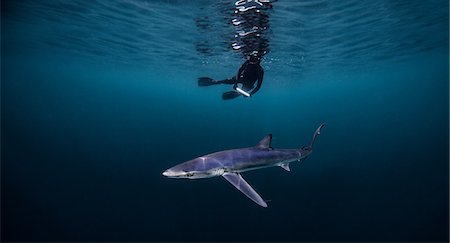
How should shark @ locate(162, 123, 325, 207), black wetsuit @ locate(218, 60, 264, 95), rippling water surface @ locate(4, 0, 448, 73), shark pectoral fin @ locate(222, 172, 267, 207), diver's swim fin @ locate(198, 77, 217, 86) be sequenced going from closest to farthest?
shark pectoral fin @ locate(222, 172, 267, 207) < shark @ locate(162, 123, 325, 207) < diver's swim fin @ locate(198, 77, 217, 86) < black wetsuit @ locate(218, 60, 264, 95) < rippling water surface @ locate(4, 0, 448, 73)

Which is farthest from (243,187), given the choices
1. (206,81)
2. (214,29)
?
(214,29)

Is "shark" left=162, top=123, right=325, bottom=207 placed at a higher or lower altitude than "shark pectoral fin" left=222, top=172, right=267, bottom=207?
higher

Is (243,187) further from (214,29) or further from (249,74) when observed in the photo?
(214,29)

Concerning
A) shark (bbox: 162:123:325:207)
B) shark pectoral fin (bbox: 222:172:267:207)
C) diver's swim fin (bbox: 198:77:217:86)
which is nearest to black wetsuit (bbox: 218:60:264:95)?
diver's swim fin (bbox: 198:77:217:86)

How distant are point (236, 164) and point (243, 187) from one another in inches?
29.7

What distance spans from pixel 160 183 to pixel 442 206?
19.0 m

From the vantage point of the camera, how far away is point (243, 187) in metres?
5.13

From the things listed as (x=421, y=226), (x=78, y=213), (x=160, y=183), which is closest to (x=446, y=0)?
(x=421, y=226)

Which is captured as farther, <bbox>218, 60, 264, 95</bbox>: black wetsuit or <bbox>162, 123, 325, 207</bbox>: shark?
<bbox>218, 60, 264, 95</bbox>: black wetsuit

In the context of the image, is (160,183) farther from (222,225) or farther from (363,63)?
(363,63)

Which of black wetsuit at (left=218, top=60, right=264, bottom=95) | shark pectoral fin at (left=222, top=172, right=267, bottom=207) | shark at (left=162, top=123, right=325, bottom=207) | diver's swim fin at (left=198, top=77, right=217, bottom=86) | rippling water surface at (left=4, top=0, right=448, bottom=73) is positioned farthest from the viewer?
rippling water surface at (left=4, top=0, right=448, bottom=73)

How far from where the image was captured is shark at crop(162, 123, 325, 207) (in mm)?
5055

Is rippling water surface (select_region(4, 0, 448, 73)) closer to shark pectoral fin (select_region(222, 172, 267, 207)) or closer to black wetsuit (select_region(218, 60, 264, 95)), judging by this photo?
black wetsuit (select_region(218, 60, 264, 95))

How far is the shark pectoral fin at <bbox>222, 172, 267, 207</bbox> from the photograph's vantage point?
471 cm
